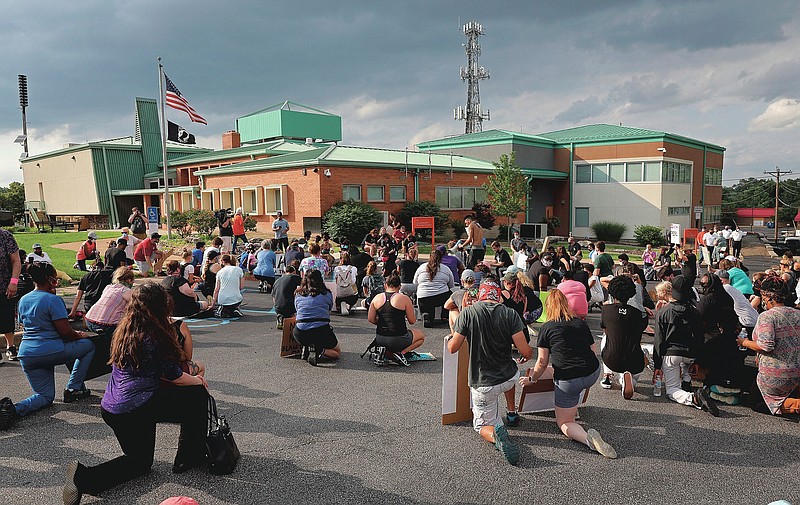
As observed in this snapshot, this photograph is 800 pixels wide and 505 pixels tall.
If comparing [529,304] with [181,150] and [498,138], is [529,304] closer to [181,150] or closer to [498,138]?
[498,138]

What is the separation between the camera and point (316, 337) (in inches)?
317

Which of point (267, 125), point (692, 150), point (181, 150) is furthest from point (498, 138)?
point (181, 150)

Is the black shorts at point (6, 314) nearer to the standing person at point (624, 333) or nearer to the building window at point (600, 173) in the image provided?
the standing person at point (624, 333)

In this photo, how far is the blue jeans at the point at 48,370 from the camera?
19.4 feet

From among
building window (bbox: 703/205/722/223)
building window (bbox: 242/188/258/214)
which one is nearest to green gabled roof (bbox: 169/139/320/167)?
building window (bbox: 242/188/258/214)

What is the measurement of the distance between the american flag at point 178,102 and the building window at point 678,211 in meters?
33.5

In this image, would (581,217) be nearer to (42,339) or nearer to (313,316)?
(313,316)

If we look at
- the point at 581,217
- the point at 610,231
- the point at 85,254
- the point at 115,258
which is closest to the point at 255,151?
the point at 85,254

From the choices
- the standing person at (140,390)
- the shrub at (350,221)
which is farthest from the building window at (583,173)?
the standing person at (140,390)

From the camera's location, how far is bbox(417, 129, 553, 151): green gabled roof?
40.6 m

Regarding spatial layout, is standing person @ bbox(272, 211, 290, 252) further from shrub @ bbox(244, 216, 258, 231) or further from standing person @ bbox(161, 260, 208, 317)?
standing person @ bbox(161, 260, 208, 317)

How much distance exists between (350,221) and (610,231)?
22260 mm

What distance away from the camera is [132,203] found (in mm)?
49188

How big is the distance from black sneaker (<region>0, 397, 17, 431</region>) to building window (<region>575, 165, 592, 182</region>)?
136ft
